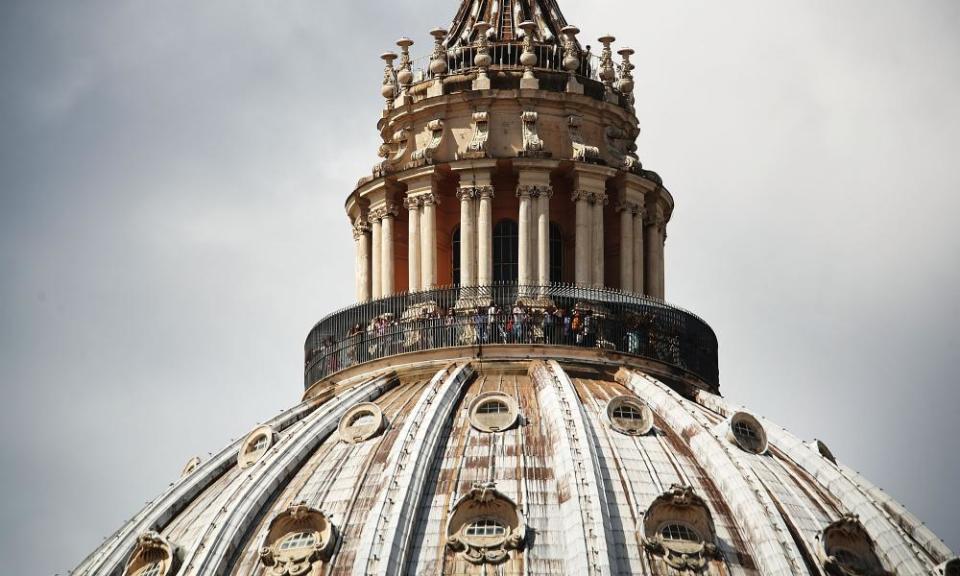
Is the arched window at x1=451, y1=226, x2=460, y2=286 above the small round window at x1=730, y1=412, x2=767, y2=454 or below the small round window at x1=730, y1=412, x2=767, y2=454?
above

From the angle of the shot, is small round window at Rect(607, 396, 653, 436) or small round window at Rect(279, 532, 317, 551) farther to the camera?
small round window at Rect(607, 396, 653, 436)

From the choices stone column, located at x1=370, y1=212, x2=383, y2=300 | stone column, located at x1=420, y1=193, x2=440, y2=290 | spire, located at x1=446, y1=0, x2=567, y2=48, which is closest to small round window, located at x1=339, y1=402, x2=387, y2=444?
stone column, located at x1=420, y1=193, x2=440, y2=290

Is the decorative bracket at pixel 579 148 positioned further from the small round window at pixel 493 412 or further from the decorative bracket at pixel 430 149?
the small round window at pixel 493 412

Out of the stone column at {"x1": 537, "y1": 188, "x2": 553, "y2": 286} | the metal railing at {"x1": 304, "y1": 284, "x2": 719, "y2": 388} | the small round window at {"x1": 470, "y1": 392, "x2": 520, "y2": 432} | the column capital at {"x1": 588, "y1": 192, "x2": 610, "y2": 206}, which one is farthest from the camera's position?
the column capital at {"x1": 588, "y1": 192, "x2": 610, "y2": 206}

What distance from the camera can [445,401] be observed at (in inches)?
2923

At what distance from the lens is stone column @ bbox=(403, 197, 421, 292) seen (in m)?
79.6

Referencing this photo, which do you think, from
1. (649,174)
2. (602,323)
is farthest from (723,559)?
(649,174)

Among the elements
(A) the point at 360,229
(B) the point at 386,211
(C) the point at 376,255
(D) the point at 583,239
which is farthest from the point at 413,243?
(D) the point at 583,239

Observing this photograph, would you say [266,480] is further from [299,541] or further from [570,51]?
[570,51]

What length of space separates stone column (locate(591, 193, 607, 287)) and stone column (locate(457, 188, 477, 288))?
3.26 m

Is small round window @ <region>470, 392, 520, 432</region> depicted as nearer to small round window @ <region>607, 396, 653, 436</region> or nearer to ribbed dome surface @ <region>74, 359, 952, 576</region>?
ribbed dome surface @ <region>74, 359, 952, 576</region>

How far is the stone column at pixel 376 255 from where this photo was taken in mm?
81625

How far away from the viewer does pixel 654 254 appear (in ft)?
271

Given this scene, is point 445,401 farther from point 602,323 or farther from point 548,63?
point 548,63
